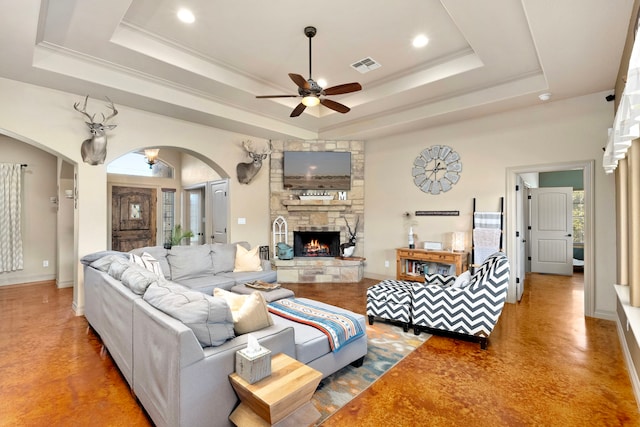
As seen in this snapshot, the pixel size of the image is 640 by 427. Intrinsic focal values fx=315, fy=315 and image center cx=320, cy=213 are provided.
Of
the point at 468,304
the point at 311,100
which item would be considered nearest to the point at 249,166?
the point at 311,100

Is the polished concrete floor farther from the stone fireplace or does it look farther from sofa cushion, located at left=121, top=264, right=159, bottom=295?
the stone fireplace

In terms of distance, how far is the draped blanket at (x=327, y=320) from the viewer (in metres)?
2.55

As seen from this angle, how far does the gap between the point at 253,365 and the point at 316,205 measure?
4.79m

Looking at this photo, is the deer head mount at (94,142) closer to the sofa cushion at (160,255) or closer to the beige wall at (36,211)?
the sofa cushion at (160,255)

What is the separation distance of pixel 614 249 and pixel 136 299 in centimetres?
534

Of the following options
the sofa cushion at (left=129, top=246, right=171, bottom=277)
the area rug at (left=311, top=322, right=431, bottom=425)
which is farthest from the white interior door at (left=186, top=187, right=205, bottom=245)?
the area rug at (left=311, top=322, right=431, bottom=425)

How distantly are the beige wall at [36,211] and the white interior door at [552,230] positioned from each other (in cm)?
1056

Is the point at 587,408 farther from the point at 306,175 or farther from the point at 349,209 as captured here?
the point at 306,175

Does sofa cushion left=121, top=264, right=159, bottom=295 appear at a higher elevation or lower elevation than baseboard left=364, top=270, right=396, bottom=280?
higher

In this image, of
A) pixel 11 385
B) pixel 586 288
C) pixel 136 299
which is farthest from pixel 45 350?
pixel 586 288

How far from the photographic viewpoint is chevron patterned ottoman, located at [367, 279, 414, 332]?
3.57 metres

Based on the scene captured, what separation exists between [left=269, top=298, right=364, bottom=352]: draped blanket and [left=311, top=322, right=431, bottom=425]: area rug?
0.92 ft

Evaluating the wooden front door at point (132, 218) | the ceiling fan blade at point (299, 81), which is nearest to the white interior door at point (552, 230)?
the ceiling fan blade at point (299, 81)

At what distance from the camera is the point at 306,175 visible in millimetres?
6465
